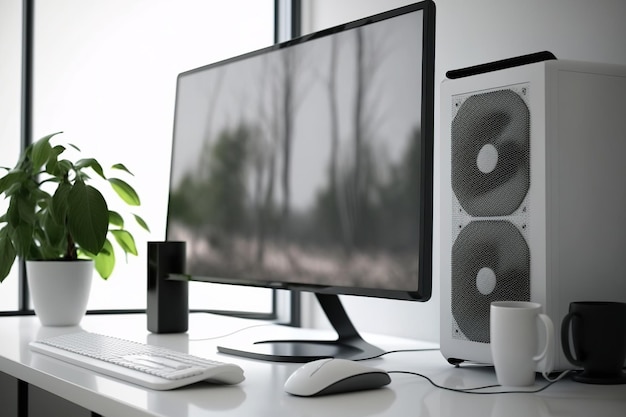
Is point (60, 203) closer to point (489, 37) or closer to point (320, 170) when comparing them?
point (320, 170)

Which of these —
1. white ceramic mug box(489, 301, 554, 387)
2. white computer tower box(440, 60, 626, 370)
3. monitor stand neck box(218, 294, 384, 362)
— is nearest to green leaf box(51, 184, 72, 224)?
monitor stand neck box(218, 294, 384, 362)

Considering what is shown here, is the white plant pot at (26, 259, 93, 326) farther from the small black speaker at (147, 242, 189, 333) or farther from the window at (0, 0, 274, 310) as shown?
the window at (0, 0, 274, 310)

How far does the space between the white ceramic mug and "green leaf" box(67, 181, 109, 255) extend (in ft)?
3.07

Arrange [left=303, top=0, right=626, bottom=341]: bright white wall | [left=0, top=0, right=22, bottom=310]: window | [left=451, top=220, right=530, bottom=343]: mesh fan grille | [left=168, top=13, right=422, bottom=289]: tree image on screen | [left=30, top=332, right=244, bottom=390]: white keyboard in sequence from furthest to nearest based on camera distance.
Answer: [left=0, top=0, right=22, bottom=310]: window < [left=303, top=0, right=626, bottom=341]: bright white wall < [left=168, top=13, right=422, bottom=289]: tree image on screen < [left=451, top=220, right=530, bottom=343]: mesh fan grille < [left=30, top=332, right=244, bottom=390]: white keyboard

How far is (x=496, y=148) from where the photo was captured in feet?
3.85

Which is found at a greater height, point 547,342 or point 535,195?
point 535,195

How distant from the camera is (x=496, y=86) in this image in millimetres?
1184

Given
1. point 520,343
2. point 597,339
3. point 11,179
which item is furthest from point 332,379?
point 11,179

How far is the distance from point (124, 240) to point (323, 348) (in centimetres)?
80

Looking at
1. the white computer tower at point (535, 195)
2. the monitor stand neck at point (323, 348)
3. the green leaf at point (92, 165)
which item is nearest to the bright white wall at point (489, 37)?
the white computer tower at point (535, 195)

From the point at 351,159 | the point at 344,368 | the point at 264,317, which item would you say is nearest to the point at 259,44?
the point at 264,317

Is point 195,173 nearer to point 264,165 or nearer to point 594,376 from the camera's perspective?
point 264,165

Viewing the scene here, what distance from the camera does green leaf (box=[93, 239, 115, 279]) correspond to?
195 cm

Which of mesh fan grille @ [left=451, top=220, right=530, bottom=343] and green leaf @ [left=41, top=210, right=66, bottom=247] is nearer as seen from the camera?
mesh fan grille @ [left=451, top=220, right=530, bottom=343]
